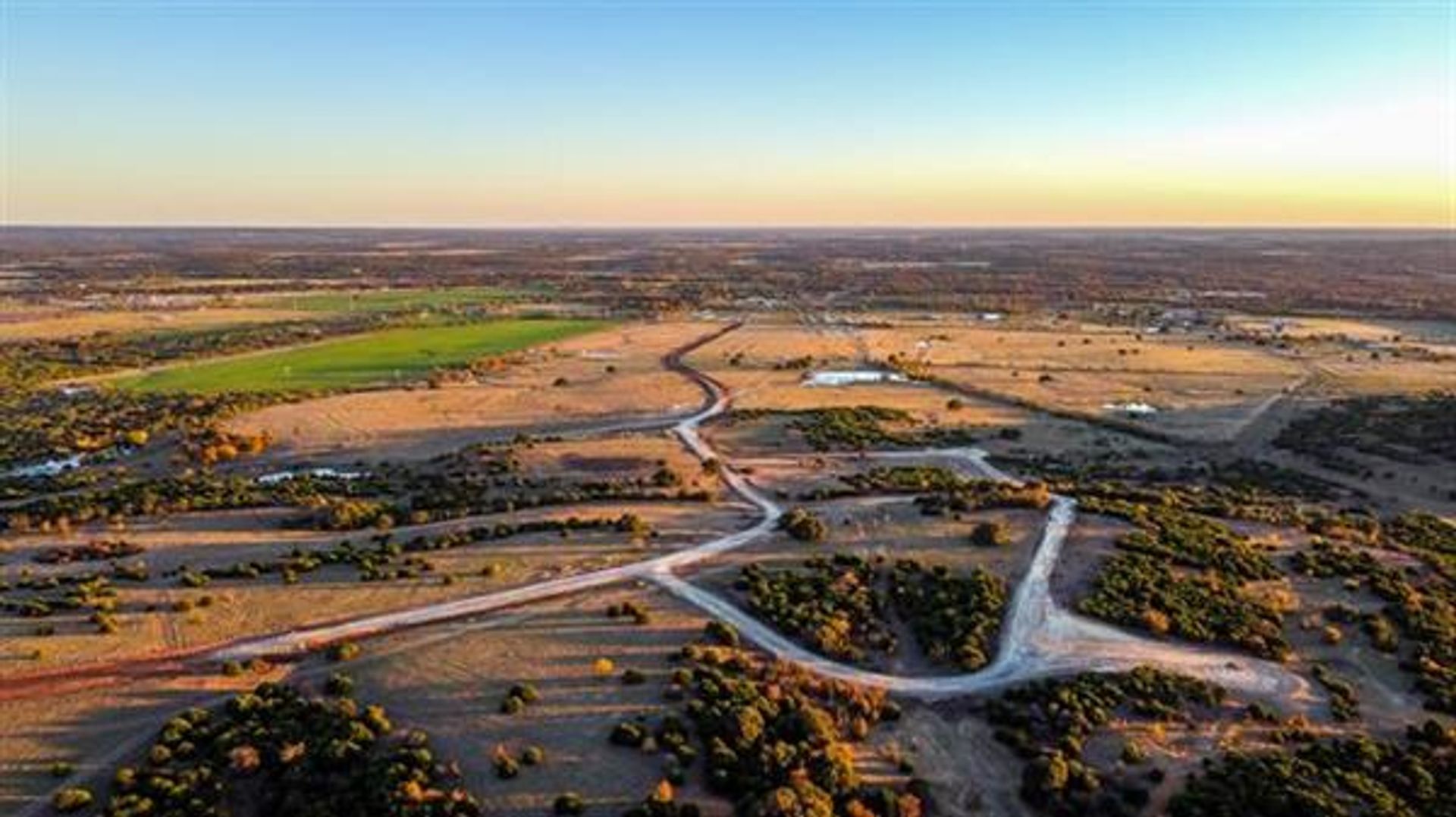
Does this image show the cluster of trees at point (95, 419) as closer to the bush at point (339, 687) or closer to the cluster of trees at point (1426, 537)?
the bush at point (339, 687)

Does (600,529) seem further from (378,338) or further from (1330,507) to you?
(378,338)

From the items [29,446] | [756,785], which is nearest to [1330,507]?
[756,785]

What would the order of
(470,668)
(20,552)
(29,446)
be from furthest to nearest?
1. (29,446)
2. (20,552)
3. (470,668)

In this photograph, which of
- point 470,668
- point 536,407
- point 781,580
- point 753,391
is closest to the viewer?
point 470,668

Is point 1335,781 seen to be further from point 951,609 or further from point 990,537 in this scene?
point 990,537

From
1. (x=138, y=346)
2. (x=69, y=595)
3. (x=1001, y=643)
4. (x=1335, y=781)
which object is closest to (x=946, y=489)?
(x=1001, y=643)

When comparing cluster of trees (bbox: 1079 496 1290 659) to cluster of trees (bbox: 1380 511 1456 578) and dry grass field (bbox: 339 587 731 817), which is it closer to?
cluster of trees (bbox: 1380 511 1456 578)

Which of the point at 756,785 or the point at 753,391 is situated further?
the point at 753,391

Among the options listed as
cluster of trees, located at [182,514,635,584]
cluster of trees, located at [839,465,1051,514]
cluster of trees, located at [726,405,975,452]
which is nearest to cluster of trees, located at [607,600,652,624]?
cluster of trees, located at [182,514,635,584]
